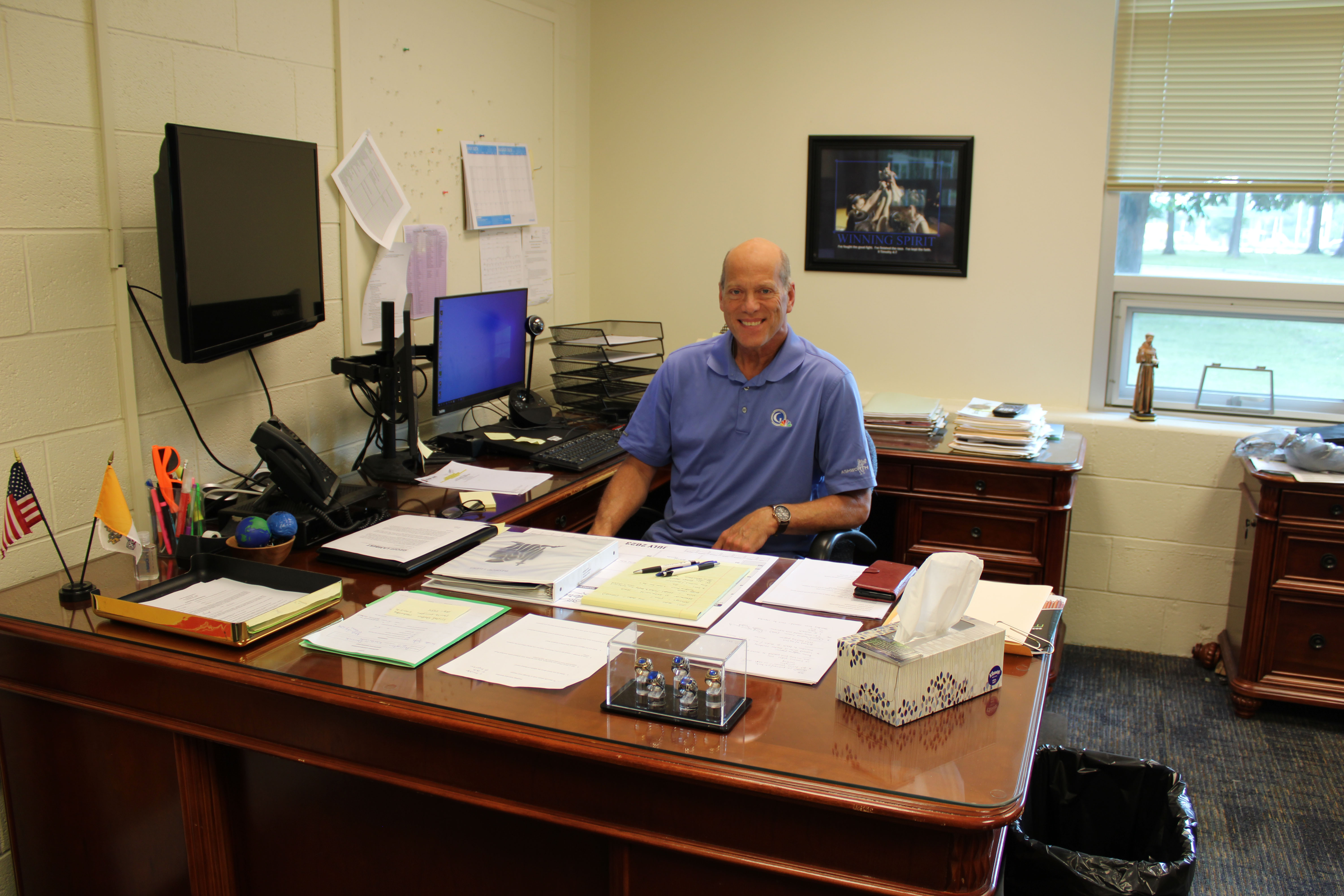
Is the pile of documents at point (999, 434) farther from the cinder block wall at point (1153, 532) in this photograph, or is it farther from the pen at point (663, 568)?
the pen at point (663, 568)

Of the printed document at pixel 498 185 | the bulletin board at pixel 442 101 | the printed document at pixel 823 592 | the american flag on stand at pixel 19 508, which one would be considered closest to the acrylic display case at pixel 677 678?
the printed document at pixel 823 592

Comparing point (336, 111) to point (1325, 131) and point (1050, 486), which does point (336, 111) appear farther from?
point (1325, 131)

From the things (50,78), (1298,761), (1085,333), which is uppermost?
(50,78)

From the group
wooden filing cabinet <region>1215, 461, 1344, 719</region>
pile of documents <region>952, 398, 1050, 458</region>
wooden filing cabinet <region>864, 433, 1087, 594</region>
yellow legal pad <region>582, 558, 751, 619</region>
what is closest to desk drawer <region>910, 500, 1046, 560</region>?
wooden filing cabinet <region>864, 433, 1087, 594</region>

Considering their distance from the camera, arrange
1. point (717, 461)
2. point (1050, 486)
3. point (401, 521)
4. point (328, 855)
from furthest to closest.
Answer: point (1050, 486) → point (717, 461) → point (401, 521) → point (328, 855)

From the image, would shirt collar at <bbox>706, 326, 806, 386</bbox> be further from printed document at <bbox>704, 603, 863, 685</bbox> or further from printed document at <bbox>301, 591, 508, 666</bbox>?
printed document at <bbox>301, 591, 508, 666</bbox>

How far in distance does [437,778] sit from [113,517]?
0.82 metres

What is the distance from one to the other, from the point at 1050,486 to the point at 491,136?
220 cm

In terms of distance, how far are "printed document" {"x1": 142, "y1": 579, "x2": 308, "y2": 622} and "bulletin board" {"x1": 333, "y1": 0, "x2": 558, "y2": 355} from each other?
1184mm

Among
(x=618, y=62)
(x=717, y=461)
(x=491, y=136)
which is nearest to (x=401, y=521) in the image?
(x=717, y=461)

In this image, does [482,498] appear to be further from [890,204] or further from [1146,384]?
[1146,384]

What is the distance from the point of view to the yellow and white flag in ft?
A: 5.91

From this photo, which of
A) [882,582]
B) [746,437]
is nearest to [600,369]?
[746,437]

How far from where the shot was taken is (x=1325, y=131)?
3266mm
